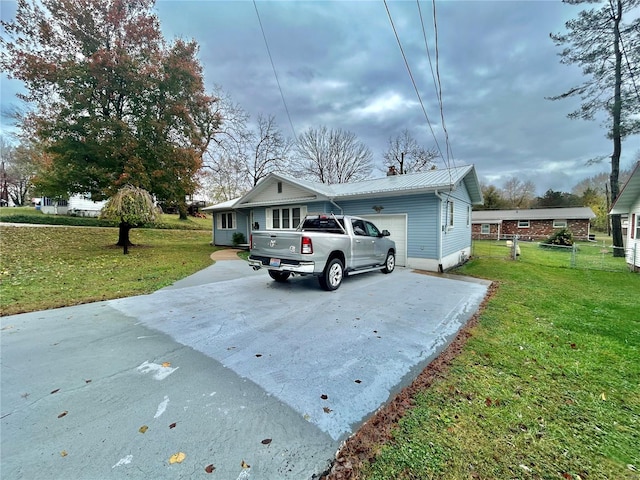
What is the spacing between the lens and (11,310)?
4883 millimetres

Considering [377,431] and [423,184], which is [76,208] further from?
[377,431]

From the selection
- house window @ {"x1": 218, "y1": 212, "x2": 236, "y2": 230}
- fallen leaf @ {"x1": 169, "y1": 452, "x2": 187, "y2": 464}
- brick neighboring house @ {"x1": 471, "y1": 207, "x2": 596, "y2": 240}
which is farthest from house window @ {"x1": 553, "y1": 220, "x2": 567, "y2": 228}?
fallen leaf @ {"x1": 169, "y1": 452, "x2": 187, "y2": 464}

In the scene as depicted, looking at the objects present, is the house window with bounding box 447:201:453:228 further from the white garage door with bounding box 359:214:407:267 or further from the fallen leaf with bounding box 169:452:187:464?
the fallen leaf with bounding box 169:452:187:464

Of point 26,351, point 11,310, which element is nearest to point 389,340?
point 26,351

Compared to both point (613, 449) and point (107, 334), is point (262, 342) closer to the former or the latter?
point (107, 334)

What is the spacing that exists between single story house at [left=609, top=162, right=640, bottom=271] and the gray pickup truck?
11.1 m

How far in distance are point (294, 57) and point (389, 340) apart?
9.17 m

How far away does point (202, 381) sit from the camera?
Answer: 9.00 feet

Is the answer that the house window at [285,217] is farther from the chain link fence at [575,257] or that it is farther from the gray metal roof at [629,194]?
the gray metal roof at [629,194]

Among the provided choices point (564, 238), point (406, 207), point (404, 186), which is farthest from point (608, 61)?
point (406, 207)

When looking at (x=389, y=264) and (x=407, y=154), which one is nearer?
(x=389, y=264)

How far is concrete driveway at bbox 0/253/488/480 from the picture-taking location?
1.86m

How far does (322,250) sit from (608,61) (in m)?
19.9

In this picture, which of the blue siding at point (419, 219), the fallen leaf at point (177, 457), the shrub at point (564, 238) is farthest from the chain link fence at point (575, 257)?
the fallen leaf at point (177, 457)
